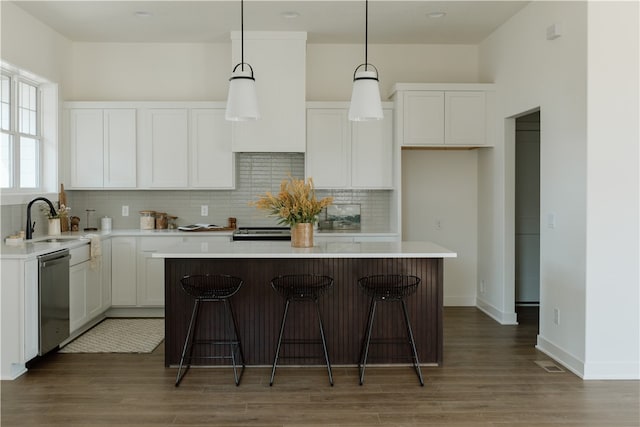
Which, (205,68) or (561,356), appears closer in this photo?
(561,356)

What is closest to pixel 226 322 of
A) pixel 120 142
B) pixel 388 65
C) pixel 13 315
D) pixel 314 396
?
pixel 314 396

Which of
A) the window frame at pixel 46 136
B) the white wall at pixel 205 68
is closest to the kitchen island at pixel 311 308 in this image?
the window frame at pixel 46 136

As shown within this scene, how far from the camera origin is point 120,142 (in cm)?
629

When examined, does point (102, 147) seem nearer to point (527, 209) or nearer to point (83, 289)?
point (83, 289)

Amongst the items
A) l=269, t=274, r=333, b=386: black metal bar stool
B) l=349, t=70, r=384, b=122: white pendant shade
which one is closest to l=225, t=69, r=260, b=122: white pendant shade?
l=349, t=70, r=384, b=122: white pendant shade

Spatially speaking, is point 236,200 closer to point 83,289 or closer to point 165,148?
point 165,148

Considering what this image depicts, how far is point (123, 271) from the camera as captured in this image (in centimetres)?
611

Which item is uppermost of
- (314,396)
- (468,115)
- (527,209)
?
(468,115)

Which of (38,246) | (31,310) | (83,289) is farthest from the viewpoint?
(83,289)

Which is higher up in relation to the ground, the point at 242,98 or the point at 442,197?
the point at 242,98

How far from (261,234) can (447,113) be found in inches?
95.0

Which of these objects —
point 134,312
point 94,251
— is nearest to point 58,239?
point 94,251

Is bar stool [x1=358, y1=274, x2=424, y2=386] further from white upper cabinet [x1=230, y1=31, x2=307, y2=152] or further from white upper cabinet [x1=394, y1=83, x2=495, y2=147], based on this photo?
white upper cabinet [x1=230, y1=31, x2=307, y2=152]

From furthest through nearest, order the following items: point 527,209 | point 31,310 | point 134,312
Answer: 1. point 527,209
2. point 134,312
3. point 31,310
